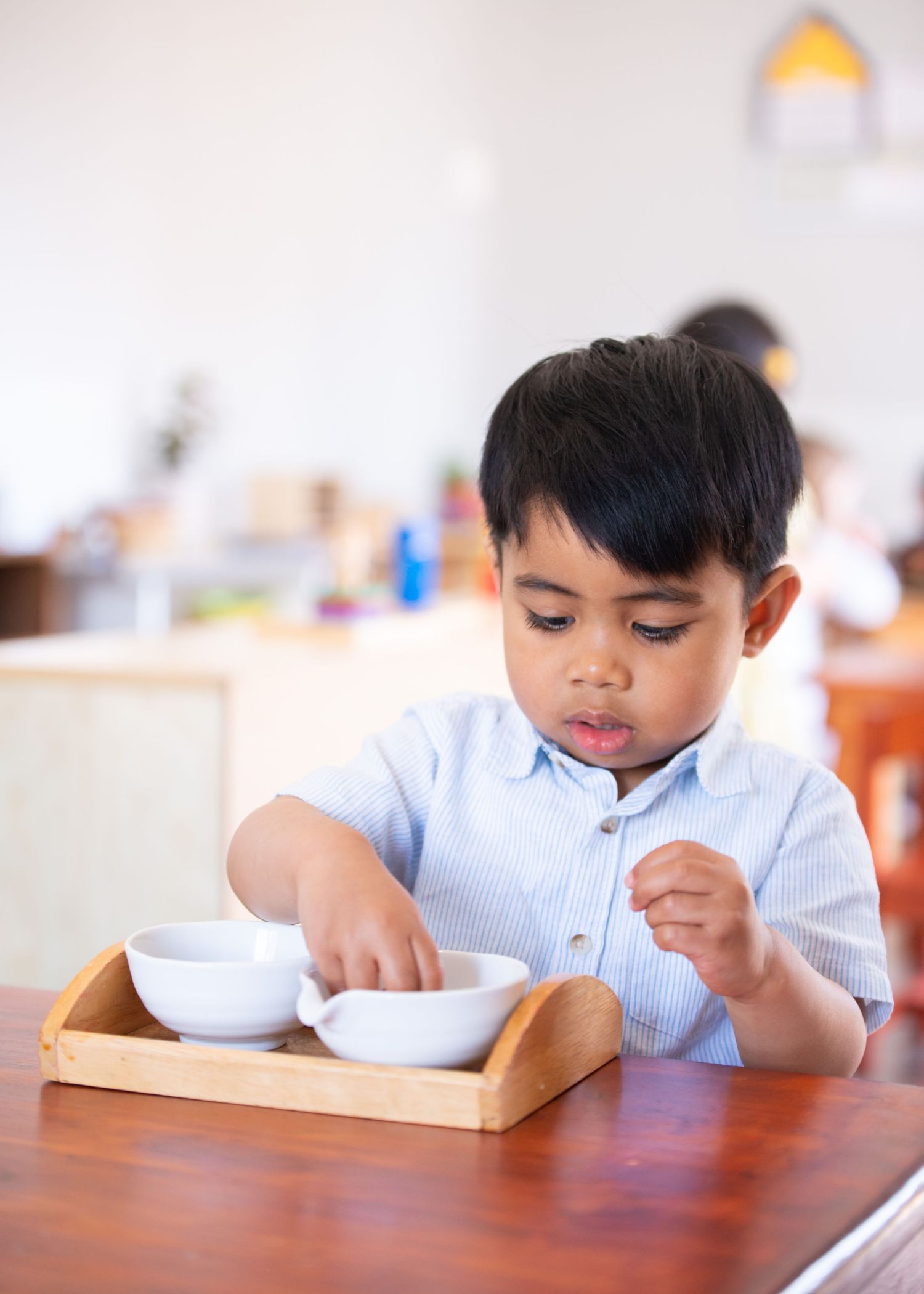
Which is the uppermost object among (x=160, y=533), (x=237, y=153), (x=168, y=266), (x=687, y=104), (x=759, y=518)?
(x=687, y=104)

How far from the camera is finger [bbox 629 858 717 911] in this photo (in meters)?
0.69

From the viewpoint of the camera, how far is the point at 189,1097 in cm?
64

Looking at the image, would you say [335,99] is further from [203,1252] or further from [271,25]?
[203,1252]

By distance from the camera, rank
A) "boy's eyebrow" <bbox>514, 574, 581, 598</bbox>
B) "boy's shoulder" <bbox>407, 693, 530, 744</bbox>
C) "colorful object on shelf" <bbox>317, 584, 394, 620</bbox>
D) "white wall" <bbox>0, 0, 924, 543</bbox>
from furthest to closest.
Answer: "white wall" <bbox>0, 0, 924, 543</bbox>, "colorful object on shelf" <bbox>317, 584, 394, 620</bbox>, "boy's shoulder" <bbox>407, 693, 530, 744</bbox>, "boy's eyebrow" <bbox>514, 574, 581, 598</bbox>

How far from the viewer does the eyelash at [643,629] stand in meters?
0.86

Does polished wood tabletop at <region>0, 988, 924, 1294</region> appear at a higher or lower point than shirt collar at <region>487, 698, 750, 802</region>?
lower

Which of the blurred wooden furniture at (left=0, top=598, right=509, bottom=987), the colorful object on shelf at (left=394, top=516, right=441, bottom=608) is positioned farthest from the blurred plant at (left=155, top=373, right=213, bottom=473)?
the blurred wooden furniture at (left=0, top=598, right=509, bottom=987)

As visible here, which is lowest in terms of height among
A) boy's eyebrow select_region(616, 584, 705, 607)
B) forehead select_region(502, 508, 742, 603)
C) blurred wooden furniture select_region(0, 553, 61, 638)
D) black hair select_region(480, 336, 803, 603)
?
blurred wooden furniture select_region(0, 553, 61, 638)

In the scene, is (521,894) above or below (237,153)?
below

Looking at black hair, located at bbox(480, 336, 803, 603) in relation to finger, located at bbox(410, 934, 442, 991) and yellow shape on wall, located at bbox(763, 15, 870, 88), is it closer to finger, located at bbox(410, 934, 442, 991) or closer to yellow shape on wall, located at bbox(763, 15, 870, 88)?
finger, located at bbox(410, 934, 442, 991)

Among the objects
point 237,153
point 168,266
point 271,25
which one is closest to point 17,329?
point 168,266

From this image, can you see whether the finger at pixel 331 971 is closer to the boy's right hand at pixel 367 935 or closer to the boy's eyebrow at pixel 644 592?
the boy's right hand at pixel 367 935

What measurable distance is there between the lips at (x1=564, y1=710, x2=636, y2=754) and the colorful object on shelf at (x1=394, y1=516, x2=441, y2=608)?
208cm

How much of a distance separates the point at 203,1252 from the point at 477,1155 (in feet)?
0.41
